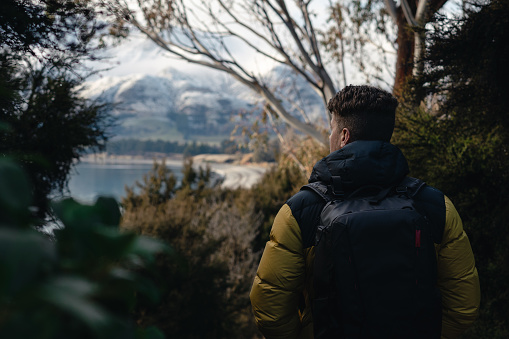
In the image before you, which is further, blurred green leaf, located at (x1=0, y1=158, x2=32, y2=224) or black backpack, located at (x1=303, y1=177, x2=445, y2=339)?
black backpack, located at (x1=303, y1=177, x2=445, y2=339)

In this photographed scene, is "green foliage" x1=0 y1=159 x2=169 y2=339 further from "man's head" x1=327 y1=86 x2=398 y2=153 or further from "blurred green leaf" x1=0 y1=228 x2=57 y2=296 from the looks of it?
"man's head" x1=327 y1=86 x2=398 y2=153

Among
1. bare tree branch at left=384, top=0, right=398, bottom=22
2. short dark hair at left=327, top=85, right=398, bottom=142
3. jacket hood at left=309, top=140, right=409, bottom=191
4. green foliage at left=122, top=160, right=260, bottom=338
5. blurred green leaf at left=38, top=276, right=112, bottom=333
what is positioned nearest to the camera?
blurred green leaf at left=38, top=276, right=112, bottom=333

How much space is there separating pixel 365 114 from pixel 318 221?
576 mm

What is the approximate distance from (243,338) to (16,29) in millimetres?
8401

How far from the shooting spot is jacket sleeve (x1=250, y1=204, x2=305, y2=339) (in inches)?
71.4

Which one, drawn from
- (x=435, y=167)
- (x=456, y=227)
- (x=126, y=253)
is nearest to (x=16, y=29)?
(x=126, y=253)

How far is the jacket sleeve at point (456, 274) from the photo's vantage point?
72.9 inches

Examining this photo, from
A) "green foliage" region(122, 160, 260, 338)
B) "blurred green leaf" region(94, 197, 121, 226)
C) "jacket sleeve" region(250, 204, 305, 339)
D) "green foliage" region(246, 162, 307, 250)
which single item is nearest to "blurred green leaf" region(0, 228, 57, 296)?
"blurred green leaf" region(94, 197, 121, 226)

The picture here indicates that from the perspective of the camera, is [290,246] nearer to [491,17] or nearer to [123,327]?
[123,327]

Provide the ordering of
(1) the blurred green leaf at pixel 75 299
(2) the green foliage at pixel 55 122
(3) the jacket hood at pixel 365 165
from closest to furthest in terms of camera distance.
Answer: (1) the blurred green leaf at pixel 75 299 → (3) the jacket hood at pixel 365 165 → (2) the green foliage at pixel 55 122

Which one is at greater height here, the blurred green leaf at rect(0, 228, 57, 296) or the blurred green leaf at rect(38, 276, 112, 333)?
the blurred green leaf at rect(0, 228, 57, 296)

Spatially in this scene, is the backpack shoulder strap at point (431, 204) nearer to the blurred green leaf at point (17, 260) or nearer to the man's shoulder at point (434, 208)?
the man's shoulder at point (434, 208)

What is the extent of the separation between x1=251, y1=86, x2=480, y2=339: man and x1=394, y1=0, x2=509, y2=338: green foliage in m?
2.36

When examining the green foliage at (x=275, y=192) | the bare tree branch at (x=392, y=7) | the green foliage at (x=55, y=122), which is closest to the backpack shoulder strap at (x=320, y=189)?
the green foliage at (x=55, y=122)
